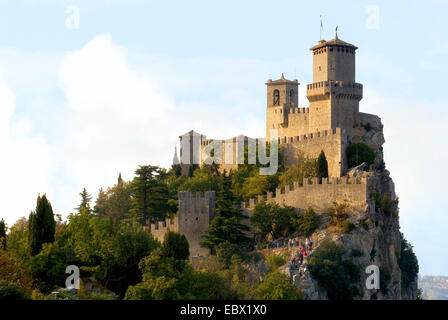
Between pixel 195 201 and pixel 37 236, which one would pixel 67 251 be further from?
pixel 195 201

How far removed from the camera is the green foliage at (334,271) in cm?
7219

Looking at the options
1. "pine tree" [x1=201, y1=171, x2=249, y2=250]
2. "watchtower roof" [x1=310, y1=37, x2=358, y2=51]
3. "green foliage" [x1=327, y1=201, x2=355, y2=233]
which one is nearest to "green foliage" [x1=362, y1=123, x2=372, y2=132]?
"watchtower roof" [x1=310, y1=37, x2=358, y2=51]

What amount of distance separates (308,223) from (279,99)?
28.7 m

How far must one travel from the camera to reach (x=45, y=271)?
6944cm

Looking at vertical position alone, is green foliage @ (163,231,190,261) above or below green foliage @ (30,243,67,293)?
above

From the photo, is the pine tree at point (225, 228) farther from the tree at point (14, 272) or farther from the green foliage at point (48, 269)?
the tree at point (14, 272)

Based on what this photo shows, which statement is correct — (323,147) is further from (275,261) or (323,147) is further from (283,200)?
(275,261)

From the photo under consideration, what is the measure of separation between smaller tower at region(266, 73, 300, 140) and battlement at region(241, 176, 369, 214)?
22.0 m

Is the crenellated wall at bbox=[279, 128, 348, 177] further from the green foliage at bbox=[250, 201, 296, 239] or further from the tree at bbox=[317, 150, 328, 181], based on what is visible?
the green foliage at bbox=[250, 201, 296, 239]

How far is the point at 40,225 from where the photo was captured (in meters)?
71.4

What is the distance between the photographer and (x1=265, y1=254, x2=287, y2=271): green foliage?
73.6 metres

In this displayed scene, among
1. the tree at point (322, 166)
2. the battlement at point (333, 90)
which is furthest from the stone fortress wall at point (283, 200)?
the battlement at point (333, 90)

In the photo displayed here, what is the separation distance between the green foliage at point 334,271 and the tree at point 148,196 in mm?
→ 17642

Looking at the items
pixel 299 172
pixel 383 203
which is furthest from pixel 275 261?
pixel 299 172
